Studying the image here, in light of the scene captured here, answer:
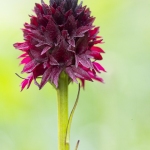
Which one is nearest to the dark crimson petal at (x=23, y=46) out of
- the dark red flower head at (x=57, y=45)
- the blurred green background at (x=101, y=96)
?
the dark red flower head at (x=57, y=45)

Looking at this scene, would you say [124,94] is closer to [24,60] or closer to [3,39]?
[3,39]

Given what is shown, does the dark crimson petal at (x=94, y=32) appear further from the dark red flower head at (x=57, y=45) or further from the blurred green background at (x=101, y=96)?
the blurred green background at (x=101, y=96)

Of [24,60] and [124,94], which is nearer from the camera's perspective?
[24,60]

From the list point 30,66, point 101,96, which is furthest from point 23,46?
point 101,96

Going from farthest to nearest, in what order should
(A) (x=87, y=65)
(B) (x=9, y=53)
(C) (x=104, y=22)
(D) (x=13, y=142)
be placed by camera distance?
(C) (x=104, y=22) < (B) (x=9, y=53) < (D) (x=13, y=142) < (A) (x=87, y=65)

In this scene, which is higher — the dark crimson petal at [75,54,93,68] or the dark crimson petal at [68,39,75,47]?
the dark crimson petal at [68,39,75,47]

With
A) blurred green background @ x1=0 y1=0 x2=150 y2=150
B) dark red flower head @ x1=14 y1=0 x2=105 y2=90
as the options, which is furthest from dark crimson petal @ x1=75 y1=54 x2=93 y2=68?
blurred green background @ x1=0 y1=0 x2=150 y2=150

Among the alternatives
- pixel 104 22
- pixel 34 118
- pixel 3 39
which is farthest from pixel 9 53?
pixel 104 22

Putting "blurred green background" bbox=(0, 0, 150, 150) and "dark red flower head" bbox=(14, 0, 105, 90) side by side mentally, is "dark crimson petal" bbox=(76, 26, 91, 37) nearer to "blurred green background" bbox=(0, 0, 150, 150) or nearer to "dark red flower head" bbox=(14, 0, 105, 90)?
"dark red flower head" bbox=(14, 0, 105, 90)

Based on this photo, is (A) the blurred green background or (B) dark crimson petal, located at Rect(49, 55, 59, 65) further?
(A) the blurred green background
